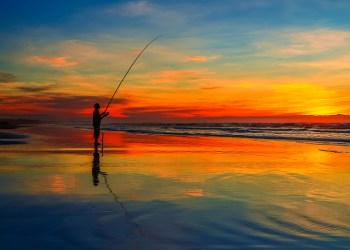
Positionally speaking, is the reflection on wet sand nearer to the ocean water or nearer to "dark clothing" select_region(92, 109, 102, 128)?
"dark clothing" select_region(92, 109, 102, 128)

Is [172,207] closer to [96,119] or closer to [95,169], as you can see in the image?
[95,169]

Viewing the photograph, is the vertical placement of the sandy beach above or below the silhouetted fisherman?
below

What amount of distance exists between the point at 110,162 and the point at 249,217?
7.92 meters

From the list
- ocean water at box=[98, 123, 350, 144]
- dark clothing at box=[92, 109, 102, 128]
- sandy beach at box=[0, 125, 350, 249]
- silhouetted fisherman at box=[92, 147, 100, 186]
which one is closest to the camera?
sandy beach at box=[0, 125, 350, 249]

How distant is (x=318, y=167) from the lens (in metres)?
12.5

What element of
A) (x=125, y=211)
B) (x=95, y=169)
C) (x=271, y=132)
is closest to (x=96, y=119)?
(x=95, y=169)

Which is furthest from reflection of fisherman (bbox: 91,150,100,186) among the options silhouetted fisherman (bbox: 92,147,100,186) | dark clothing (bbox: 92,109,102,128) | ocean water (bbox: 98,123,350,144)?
ocean water (bbox: 98,123,350,144)

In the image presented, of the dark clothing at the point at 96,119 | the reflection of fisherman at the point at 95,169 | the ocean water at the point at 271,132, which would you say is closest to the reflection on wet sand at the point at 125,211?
the reflection of fisherman at the point at 95,169

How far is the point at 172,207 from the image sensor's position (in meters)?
6.61

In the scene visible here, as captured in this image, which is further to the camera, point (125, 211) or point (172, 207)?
point (172, 207)

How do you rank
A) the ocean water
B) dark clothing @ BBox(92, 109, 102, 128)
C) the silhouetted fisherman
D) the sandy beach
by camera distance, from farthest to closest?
the ocean water < dark clothing @ BBox(92, 109, 102, 128) < the silhouetted fisherman < the sandy beach

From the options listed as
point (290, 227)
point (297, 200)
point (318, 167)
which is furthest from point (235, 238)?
point (318, 167)

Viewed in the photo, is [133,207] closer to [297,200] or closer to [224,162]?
[297,200]

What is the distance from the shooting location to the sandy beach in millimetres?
4820
